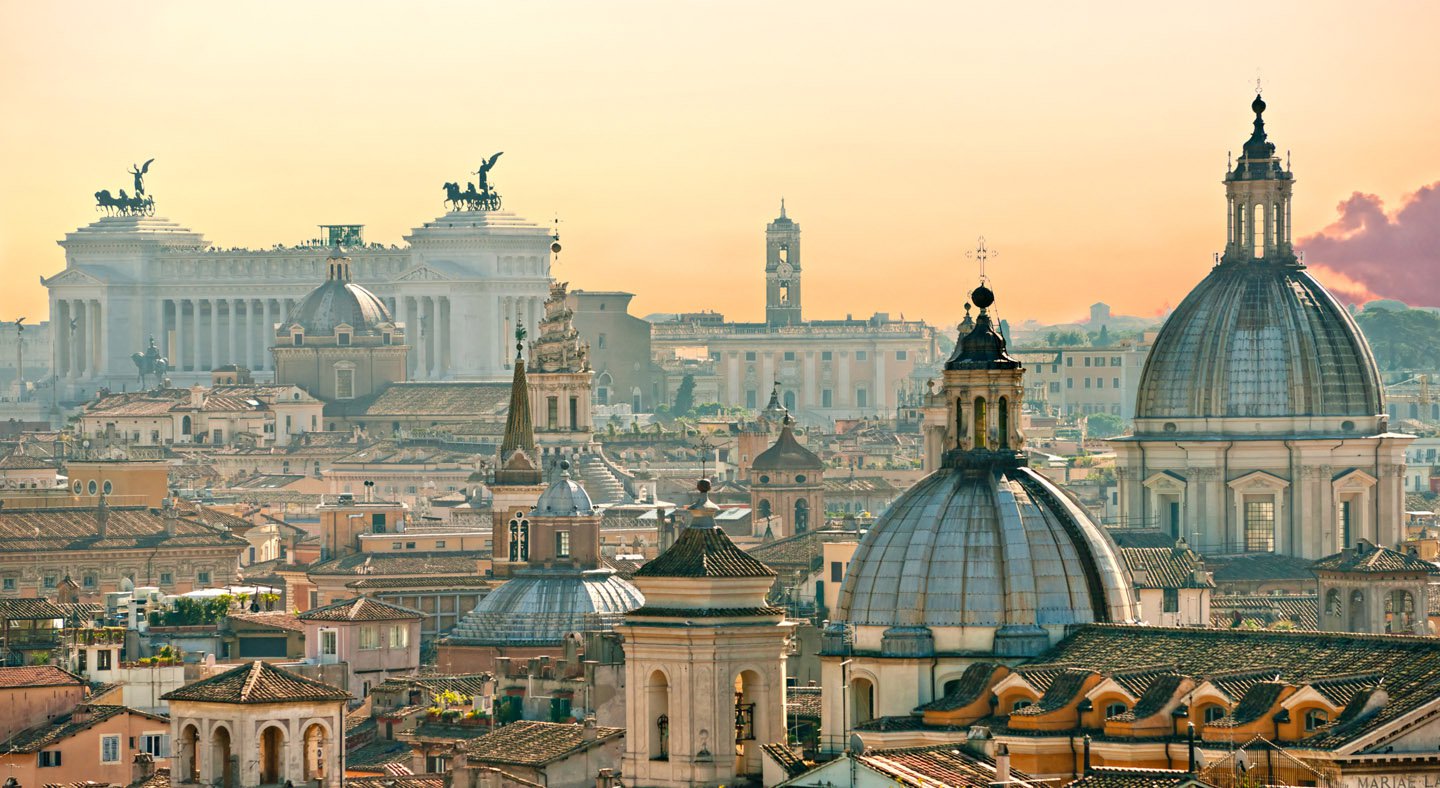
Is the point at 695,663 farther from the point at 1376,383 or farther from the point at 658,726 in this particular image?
the point at 1376,383

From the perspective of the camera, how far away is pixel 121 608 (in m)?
98.3

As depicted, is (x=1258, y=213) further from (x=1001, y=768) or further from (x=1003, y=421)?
(x=1001, y=768)

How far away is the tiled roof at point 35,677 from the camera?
73062 millimetres

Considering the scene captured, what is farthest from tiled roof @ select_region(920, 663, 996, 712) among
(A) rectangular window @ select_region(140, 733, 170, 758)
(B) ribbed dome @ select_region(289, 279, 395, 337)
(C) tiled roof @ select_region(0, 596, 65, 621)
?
(B) ribbed dome @ select_region(289, 279, 395, 337)

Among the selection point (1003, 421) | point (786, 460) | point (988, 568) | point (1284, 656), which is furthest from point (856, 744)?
point (786, 460)

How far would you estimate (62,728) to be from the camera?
231 ft

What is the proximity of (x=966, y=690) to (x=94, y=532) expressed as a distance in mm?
72257

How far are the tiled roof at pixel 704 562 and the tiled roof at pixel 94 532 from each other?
65041 mm

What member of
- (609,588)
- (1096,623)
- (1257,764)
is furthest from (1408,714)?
(609,588)

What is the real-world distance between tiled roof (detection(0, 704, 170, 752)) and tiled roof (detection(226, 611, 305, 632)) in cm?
1974

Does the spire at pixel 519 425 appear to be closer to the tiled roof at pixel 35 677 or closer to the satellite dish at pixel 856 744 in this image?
the tiled roof at pixel 35 677

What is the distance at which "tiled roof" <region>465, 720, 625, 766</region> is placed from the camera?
61.7m

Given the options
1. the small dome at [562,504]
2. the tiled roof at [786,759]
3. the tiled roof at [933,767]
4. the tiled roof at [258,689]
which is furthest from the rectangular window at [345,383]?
the tiled roof at [933,767]

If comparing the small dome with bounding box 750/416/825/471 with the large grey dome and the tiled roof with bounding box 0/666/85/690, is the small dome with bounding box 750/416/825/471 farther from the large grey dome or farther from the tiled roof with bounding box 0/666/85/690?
the tiled roof with bounding box 0/666/85/690
